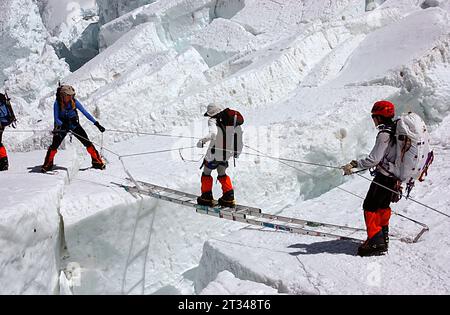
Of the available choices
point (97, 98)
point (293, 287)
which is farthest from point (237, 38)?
point (293, 287)

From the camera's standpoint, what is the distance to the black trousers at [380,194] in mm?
3850

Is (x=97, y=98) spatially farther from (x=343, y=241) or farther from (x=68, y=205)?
(x=343, y=241)

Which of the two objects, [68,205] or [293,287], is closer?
[293,287]

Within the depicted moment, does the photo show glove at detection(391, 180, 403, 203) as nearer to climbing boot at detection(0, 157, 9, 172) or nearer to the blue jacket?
the blue jacket

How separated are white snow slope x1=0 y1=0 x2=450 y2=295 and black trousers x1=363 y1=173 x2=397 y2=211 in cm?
56

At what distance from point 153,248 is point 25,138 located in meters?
6.00

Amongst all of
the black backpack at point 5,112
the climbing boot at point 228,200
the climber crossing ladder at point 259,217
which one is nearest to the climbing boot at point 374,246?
the climber crossing ladder at point 259,217

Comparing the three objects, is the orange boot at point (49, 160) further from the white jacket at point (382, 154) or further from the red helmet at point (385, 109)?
the red helmet at point (385, 109)

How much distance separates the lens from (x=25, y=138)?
9922 millimetres

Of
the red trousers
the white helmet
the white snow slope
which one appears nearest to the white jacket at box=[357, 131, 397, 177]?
the red trousers

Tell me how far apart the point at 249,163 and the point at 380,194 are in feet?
11.5

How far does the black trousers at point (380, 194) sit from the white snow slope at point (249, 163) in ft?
1.82

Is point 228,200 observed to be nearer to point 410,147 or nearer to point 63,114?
point 410,147

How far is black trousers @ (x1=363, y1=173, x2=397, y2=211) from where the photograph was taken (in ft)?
12.6
